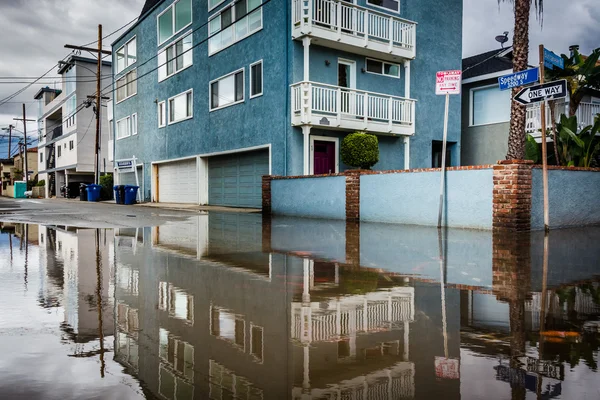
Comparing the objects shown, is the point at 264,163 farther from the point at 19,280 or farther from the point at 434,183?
the point at 19,280

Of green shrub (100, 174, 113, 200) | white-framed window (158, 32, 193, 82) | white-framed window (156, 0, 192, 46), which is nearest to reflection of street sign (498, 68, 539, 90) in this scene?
white-framed window (158, 32, 193, 82)

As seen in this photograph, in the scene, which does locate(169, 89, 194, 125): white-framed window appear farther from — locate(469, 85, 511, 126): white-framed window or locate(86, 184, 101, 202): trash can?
locate(469, 85, 511, 126): white-framed window

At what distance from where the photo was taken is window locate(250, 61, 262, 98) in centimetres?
2034

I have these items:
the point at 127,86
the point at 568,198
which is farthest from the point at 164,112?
the point at 568,198

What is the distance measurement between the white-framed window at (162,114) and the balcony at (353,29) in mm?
13162

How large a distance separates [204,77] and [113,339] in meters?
22.4

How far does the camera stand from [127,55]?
115ft

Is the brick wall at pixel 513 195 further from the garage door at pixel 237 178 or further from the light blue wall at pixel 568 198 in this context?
the garage door at pixel 237 178

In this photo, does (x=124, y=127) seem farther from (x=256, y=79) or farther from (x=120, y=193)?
(x=256, y=79)

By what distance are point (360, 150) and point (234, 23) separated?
A: 27.8ft

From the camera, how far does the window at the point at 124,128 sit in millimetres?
34969

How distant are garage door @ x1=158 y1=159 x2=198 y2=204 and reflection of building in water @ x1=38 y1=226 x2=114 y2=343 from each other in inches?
648

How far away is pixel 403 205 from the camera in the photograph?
43.2 ft

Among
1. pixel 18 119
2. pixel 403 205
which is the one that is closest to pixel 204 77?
pixel 403 205
